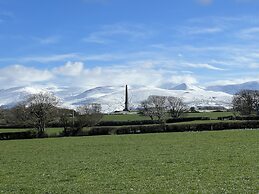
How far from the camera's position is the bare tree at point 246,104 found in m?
109

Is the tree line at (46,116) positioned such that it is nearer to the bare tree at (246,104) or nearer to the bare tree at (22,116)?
the bare tree at (22,116)

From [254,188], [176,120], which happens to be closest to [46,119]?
[176,120]

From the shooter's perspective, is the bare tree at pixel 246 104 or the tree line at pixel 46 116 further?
the bare tree at pixel 246 104

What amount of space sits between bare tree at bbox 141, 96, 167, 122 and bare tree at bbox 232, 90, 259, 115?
2005cm

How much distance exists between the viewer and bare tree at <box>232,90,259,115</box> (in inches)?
4284

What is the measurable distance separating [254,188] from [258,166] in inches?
262

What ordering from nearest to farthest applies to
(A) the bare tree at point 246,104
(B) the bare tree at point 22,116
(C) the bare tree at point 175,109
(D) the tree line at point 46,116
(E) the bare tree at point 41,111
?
1. (D) the tree line at point 46,116
2. (E) the bare tree at point 41,111
3. (B) the bare tree at point 22,116
4. (C) the bare tree at point 175,109
5. (A) the bare tree at point 246,104

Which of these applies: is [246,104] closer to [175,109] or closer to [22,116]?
[175,109]

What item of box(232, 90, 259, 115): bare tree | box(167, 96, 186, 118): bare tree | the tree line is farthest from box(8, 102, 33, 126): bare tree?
box(232, 90, 259, 115): bare tree

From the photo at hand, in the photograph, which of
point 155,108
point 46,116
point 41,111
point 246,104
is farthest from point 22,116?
point 246,104

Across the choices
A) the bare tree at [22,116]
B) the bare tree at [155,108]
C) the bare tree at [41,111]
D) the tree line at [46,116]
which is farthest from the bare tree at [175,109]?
the bare tree at [22,116]

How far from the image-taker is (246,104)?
363 feet

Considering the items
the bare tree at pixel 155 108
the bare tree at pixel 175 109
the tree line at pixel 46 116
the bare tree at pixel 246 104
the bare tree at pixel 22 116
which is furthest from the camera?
the bare tree at pixel 246 104

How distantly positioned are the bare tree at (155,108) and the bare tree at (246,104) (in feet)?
65.8
